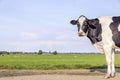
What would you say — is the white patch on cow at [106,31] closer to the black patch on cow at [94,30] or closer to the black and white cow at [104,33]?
the black and white cow at [104,33]

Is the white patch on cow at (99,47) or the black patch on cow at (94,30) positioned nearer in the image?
the white patch on cow at (99,47)

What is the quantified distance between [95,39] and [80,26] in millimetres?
1017

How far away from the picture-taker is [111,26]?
72.3 feet

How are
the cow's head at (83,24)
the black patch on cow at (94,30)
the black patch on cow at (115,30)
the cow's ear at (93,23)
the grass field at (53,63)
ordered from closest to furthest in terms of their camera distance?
1. the black patch on cow at (115,30)
2. the cow's head at (83,24)
3. the black patch on cow at (94,30)
4. the cow's ear at (93,23)
5. the grass field at (53,63)

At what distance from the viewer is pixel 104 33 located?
72.4 ft

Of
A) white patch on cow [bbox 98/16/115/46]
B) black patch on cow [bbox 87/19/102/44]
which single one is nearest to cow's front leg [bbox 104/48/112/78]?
white patch on cow [bbox 98/16/115/46]

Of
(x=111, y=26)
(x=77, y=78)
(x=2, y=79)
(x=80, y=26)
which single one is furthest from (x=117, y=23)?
(x=2, y=79)

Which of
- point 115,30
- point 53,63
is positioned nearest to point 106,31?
point 115,30

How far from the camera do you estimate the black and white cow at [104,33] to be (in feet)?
71.4

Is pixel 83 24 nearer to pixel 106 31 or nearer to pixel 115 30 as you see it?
pixel 106 31

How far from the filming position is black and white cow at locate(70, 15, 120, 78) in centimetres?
2175

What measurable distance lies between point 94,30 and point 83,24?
70 cm

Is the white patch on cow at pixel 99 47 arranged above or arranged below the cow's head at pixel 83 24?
below

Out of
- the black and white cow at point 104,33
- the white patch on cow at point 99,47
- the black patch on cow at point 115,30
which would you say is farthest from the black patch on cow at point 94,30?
the black patch on cow at point 115,30
